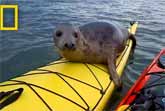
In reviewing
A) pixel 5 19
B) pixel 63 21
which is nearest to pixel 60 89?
pixel 63 21

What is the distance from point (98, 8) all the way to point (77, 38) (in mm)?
7830

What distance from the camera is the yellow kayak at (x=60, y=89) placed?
15.9 ft

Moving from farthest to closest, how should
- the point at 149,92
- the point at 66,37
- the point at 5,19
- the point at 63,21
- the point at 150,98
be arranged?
the point at 63,21
the point at 5,19
the point at 66,37
the point at 149,92
the point at 150,98

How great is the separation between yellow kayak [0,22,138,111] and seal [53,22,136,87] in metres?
0.13

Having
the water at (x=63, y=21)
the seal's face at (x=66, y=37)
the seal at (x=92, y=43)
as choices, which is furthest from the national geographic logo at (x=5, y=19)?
the seal's face at (x=66, y=37)

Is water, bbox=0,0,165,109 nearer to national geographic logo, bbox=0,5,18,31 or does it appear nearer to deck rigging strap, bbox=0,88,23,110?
national geographic logo, bbox=0,5,18,31

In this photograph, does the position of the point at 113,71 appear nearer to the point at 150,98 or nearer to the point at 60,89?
the point at 60,89

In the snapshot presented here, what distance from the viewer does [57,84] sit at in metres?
5.41

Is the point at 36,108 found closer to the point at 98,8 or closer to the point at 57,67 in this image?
the point at 57,67

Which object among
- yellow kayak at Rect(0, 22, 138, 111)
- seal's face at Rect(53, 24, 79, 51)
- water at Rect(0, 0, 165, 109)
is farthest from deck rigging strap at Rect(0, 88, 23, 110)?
water at Rect(0, 0, 165, 109)

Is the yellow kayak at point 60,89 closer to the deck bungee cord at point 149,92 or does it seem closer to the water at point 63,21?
the deck bungee cord at point 149,92

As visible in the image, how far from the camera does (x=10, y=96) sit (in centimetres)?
486

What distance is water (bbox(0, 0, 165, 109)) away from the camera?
27.6 ft

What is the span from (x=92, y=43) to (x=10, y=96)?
200 centimetres
